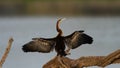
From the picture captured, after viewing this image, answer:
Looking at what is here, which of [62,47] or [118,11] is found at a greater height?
[62,47]

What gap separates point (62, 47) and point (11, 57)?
3212 millimetres

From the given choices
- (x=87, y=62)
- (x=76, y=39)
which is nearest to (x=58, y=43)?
(x=76, y=39)

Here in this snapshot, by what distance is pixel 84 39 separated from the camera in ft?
11.8

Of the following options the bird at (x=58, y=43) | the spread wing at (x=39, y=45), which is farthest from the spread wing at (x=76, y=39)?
the spread wing at (x=39, y=45)

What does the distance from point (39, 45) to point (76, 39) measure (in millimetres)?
253

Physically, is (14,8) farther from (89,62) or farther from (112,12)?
(89,62)

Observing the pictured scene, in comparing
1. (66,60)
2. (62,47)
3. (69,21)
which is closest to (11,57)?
(62,47)

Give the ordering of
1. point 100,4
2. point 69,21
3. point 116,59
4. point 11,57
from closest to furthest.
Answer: point 116,59
point 11,57
point 69,21
point 100,4

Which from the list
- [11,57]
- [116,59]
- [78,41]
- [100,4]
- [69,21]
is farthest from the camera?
[100,4]

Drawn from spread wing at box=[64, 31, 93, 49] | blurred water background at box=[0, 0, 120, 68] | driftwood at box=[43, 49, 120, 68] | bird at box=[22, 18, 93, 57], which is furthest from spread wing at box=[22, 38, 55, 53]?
blurred water background at box=[0, 0, 120, 68]

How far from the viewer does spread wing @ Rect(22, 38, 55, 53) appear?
344 cm

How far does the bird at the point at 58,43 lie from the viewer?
346 cm

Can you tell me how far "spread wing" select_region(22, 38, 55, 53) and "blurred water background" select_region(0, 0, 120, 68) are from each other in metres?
4.16

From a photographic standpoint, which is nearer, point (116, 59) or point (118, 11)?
point (116, 59)
